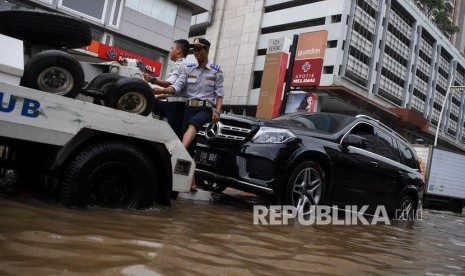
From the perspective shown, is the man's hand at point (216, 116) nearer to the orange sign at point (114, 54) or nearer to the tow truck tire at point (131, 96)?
the tow truck tire at point (131, 96)

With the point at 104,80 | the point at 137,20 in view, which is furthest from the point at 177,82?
the point at 137,20

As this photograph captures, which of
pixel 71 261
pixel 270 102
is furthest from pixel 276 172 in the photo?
pixel 270 102

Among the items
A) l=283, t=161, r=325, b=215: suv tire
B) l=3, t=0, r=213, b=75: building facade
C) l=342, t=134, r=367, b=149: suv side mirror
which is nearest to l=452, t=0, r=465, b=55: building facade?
l=3, t=0, r=213, b=75: building facade

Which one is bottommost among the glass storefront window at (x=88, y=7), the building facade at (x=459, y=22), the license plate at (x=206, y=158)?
the license plate at (x=206, y=158)

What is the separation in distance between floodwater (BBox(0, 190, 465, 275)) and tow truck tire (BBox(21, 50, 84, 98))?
837mm

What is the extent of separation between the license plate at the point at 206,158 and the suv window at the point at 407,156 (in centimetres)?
342

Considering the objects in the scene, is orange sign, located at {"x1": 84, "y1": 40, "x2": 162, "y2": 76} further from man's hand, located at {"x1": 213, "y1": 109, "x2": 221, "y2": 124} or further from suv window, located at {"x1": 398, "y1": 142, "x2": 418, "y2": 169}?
man's hand, located at {"x1": 213, "y1": 109, "x2": 221, "y2": 124}

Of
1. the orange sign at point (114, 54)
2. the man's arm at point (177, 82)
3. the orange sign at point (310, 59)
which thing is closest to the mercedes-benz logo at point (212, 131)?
the man's arm at point (177, 82)

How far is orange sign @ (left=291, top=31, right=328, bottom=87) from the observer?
35.1 m

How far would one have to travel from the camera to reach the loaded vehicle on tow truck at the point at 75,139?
288cm

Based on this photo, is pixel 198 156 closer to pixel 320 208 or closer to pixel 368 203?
pixel 320 208

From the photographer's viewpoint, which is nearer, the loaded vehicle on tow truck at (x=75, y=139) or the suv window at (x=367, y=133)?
the loaded vehicle on tow truck at (x=75, y=139)

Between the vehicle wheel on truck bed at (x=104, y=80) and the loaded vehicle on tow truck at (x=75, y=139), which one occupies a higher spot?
the vehicle wheel on truck bed at (x=104, y=80)

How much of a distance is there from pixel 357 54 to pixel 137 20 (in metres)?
23.1
